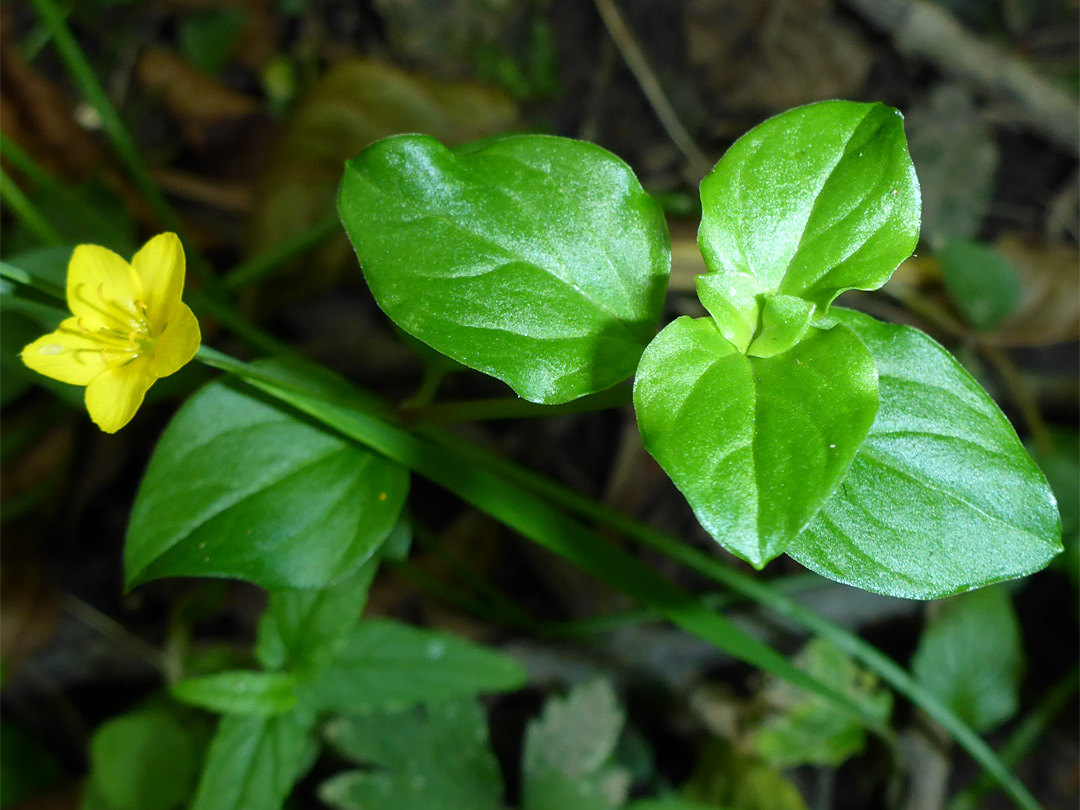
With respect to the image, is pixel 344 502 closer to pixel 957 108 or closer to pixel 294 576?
pixel 294 576

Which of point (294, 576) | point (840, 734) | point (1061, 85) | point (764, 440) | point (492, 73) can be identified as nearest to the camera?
point (764, 440)

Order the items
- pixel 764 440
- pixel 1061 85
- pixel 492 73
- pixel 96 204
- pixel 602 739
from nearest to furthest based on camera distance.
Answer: pixel 764 440 → pixel 602 739 → pixel 96 204 → pixel 1061 85 → pixel 492 73

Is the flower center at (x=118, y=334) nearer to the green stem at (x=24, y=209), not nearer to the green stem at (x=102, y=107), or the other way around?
the green stem at (x=24, y=209)

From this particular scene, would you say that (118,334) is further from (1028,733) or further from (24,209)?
(1028,733)

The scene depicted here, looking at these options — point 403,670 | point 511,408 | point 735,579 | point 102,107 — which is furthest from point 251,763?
point 102,107

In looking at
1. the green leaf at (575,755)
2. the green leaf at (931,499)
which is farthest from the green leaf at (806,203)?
the green leaf at (575,755)

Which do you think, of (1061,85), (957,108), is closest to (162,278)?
(957,108)

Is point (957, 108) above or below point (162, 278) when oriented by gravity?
below
